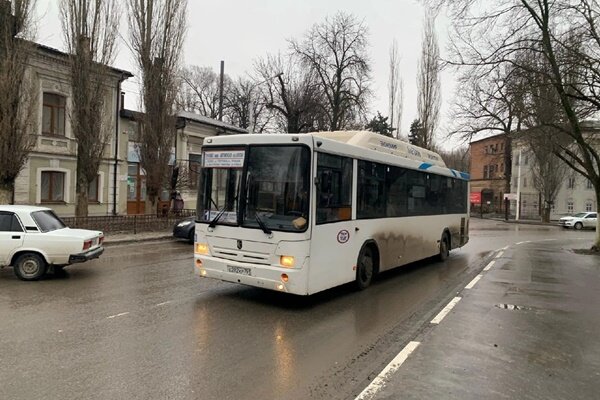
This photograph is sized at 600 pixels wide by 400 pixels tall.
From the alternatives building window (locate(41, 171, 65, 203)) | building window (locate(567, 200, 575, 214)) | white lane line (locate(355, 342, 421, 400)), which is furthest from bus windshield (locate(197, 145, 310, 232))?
building window (locate(567, 200, 575, 214))

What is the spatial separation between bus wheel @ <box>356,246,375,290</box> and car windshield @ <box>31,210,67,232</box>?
21.4 ft

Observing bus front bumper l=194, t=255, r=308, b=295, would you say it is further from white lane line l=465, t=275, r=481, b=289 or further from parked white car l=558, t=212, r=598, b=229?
parked white car l=558, t=212, r=598, b=229

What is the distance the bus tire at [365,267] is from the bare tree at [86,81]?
14021 millimetres

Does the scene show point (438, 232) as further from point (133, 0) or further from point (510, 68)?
point (133, 0)

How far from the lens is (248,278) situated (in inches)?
302

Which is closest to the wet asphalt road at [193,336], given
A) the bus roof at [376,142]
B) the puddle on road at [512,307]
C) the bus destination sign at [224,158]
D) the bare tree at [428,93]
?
the puddle on road at [512,307]

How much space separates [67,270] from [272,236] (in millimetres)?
6265

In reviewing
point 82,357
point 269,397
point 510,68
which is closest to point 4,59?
point 82,357

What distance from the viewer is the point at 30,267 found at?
377 inches

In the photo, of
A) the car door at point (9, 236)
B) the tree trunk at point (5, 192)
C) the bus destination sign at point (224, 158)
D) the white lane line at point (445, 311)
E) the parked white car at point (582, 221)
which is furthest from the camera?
the parked white car at point (582, 221)

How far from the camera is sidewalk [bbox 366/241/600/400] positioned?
459 centimetres

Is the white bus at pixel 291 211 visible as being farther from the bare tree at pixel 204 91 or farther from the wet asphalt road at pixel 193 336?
the bare tree at pixel 204 91

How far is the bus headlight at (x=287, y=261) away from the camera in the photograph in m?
7.32

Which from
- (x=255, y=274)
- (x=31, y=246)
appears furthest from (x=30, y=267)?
(x=255, y=274)
